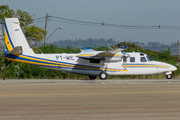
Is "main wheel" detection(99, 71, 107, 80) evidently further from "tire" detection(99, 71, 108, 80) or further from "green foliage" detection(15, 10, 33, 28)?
"green foliage" detection(15, 10, 33, 28)

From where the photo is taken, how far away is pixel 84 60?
25.5 m

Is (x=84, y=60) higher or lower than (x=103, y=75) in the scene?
higher

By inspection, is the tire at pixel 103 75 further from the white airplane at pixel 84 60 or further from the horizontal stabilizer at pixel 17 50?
the horizontal stabilizer at pixel 17 50

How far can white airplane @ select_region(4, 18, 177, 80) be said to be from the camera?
24578 mm

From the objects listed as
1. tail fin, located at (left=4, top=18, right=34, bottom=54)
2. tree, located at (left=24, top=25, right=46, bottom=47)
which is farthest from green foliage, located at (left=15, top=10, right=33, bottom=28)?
tail fin, located at (left=4, top=18, right=34, bottom=54)

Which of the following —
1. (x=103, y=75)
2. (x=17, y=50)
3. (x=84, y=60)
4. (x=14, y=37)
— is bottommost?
(x=103, y=75)

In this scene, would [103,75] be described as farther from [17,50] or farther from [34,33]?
[34,33]

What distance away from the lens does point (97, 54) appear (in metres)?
24.6

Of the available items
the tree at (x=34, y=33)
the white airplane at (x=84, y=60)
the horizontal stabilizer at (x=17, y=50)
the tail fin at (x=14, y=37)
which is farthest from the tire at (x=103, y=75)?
the tree at (x=34, y=33)

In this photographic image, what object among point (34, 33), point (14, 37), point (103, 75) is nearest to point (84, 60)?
point (103, 75)

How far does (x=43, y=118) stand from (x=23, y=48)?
55.5ft

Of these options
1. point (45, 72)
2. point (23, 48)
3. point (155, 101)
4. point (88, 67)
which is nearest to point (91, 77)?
point (88, 67)

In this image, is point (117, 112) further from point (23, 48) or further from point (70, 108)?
point (23, 48)

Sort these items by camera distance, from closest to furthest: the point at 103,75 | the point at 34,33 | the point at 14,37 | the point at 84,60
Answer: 1. the point at 14,37
2. the point at 103,75
3. the point at 84,60
4. the point at 34,33
